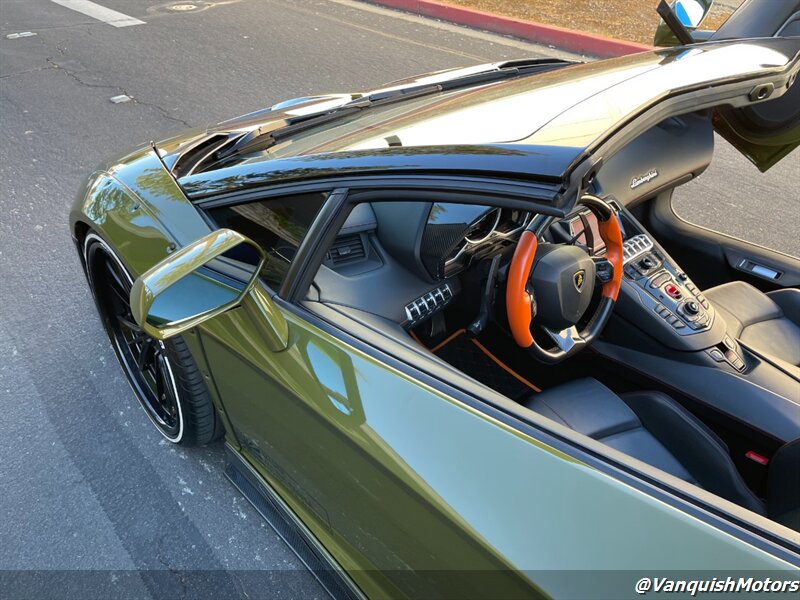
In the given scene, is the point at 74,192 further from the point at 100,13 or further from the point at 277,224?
the point at 100,13

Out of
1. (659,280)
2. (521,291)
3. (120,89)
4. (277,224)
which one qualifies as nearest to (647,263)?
A: (659,280)

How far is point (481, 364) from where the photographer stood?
2676mm

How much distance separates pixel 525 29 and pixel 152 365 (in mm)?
6599

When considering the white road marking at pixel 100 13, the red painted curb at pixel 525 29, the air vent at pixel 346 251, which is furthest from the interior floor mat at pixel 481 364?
the white road marking at pixel 100 13

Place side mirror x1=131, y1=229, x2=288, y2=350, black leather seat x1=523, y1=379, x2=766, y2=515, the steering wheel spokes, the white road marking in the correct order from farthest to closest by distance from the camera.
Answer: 1. the white road marking
2. the steering wheel spokes
3. black leather seat x1=523, y1=379, x2=766, y2=515
4. side mirror x1=131, y1=229, x2=288, y2=350

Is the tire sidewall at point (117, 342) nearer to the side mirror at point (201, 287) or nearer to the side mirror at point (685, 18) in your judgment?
the side mirror at point (201, 287)

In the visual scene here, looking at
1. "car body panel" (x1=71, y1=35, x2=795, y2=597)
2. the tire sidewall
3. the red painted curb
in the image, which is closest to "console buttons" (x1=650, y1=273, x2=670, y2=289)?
"car body panel" (x1=71, y1=35, x2=795, y2=597)

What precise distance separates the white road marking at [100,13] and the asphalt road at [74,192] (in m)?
0.16

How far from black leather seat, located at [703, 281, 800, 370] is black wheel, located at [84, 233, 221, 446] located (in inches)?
84.9

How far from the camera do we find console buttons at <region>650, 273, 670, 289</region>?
262 cm

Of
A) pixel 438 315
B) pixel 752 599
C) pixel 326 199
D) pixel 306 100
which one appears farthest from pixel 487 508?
pixel 306 100

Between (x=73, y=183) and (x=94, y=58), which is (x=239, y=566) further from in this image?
(x=94, y=58)

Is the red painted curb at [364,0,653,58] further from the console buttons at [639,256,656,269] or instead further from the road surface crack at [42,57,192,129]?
the console buttons at [639,256,656,269]

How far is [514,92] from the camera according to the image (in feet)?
6.75
